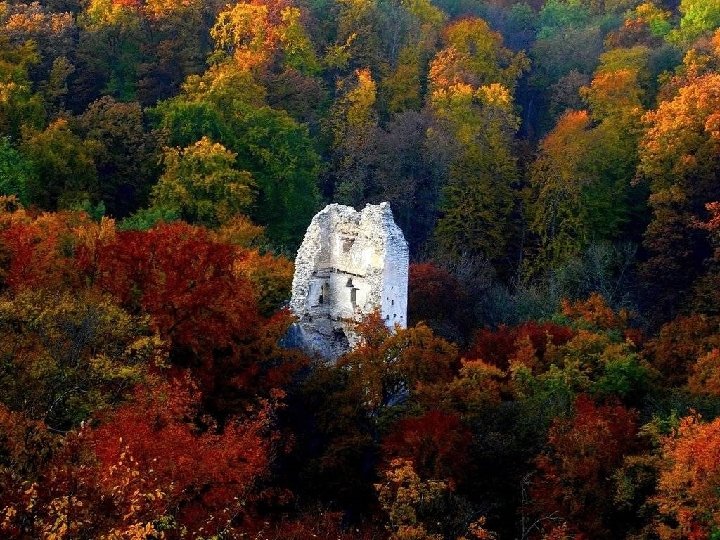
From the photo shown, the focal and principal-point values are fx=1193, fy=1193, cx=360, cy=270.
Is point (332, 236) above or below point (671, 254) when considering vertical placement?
above

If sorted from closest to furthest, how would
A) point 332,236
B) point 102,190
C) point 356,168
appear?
point 332,236 < point 102,190 < point 356,168

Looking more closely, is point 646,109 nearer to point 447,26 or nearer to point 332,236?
point 447,26

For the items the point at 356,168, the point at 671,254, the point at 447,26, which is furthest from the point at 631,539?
the point at 447,26

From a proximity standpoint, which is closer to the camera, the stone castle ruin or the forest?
the forest

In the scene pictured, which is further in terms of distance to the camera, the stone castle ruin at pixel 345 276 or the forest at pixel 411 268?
the stone castle ruin at pixel 345 276
